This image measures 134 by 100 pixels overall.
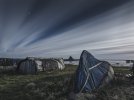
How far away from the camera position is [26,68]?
36.1 m

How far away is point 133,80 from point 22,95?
39.1ft

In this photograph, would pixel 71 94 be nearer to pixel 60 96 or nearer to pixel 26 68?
pixel 60 96

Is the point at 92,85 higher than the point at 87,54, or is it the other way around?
the point at 87,54

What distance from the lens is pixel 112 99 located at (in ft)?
46.5

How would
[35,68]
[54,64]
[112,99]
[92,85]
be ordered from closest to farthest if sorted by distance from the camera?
1. [112,99]
2. [92,85]
3. [35,68]
4. [54,64]

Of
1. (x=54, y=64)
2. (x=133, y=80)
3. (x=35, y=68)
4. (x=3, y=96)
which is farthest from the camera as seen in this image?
(x=54, y=64)

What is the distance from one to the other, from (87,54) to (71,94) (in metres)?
7.11

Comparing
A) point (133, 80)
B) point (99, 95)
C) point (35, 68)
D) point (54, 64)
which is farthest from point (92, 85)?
point (54, 64)

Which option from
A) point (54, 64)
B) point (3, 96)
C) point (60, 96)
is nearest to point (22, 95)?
point (3, 96)

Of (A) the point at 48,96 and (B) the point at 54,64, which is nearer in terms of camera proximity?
(A) the point at 48,96

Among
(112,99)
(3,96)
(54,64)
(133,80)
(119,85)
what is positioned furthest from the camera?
(54,64)

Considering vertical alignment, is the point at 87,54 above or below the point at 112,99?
above

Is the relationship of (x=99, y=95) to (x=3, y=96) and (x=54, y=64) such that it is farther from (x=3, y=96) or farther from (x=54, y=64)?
(x=54, y=64)

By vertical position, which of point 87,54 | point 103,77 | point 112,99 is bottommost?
point 112,99
